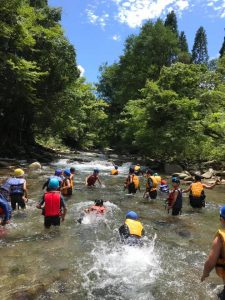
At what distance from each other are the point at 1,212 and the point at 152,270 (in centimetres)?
359

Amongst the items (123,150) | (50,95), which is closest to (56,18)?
(50,95)

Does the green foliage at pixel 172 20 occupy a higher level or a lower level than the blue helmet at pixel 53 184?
higher

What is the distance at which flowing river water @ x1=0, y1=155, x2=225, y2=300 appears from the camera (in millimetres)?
6875

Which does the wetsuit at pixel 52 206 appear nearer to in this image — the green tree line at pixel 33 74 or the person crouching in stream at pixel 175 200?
the person crouching in stream at pixel 175 200

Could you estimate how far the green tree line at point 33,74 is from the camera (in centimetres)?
2274

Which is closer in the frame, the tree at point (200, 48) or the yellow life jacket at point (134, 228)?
the yellow life jacket at point (134, 228)

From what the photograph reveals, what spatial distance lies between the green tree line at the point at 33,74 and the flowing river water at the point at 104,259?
1306 cm

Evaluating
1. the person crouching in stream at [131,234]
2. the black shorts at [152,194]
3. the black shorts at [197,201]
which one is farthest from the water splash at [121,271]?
the black shorts at [152,194]

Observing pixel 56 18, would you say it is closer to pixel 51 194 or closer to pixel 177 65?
pixel 177 65

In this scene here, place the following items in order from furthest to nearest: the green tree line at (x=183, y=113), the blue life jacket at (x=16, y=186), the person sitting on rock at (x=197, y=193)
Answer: the green tree line at (x=183, y=113), the person sitting on rock at (x=197, y=193), the blue life jacket at (x=16, y=186)

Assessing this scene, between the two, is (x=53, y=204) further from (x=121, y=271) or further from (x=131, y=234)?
(x=121, y=271)

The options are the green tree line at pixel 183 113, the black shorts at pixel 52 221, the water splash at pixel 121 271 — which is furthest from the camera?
the green tree line at pixel 183 113

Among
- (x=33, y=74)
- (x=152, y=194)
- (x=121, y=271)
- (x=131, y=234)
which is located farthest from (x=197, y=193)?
(x=33, y=74)

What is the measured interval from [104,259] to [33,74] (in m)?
17.3
